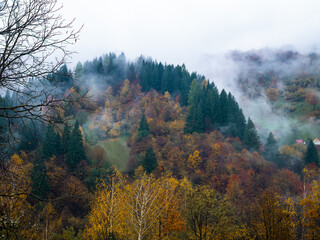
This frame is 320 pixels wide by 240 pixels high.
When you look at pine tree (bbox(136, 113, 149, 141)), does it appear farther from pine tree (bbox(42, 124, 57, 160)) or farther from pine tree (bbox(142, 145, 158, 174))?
pine tree (bbox(42, 124, 57, 160))

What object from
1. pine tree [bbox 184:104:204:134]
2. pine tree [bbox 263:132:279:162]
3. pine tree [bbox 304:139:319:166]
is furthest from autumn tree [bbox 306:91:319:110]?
pine tree [bbox 184:104:204:134]

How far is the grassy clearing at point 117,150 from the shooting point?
177 feet

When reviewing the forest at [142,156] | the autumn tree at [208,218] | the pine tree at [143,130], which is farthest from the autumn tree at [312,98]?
the autumn tree at [208,218]

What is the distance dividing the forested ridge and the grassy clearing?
0.26m

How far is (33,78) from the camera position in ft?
12.9

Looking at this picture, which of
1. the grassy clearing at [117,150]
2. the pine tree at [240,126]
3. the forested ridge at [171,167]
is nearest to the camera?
the forested ridge at [171,167]

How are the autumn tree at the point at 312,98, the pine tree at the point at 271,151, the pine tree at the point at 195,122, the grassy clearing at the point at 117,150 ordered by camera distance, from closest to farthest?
the grassy clearing at the point at 117,150 → the pine tree at the point at 271,151 → the pine tree at the point at 195,122 → the autumn tree at the point at 312,98

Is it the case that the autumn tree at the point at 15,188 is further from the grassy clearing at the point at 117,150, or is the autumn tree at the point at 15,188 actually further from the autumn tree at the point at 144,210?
the grassy clearing at the point at 117,150

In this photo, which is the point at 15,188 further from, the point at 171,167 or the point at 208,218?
the point at 171,167

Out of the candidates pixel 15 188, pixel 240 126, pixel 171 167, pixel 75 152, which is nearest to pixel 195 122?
pixel 240 126

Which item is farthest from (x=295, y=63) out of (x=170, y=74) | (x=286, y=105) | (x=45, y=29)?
(x=45, y=29)

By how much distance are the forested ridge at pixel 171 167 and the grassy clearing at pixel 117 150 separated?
261 millimetres

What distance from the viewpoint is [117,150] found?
196 ft

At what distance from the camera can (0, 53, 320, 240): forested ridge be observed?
46.7 ft
